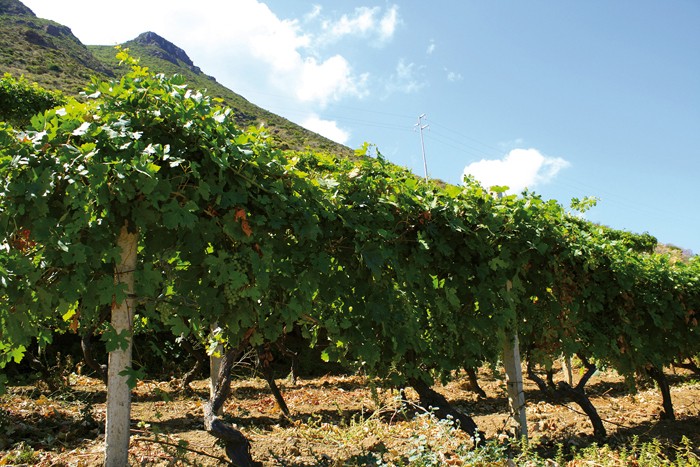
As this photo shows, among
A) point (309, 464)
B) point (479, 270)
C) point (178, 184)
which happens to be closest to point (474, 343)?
point (479, 270)

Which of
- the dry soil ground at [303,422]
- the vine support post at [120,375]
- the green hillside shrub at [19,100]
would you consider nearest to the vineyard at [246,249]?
the vine support post at [120,375]

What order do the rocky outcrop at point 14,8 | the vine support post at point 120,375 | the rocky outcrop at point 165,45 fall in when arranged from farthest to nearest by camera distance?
the rocky outcrop at point 165,45, the rocky outcrop at point 14,8, the vine support post at point 120,375

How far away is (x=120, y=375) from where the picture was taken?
2766mm

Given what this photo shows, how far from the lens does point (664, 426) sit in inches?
269

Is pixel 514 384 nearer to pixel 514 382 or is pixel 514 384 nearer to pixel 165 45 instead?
pixel 514 382

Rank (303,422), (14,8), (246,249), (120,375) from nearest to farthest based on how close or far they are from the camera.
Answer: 1. (120,375)
2. (246,249)
3. (303,422)
4. (14,8)

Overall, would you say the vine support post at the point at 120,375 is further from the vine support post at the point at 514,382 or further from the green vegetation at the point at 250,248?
the vine support post at the point at 514,382

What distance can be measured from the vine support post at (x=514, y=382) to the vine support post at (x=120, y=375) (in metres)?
3.34

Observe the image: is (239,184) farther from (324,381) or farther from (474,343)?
(324,381)

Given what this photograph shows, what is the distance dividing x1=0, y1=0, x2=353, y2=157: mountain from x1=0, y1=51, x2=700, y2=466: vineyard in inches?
755

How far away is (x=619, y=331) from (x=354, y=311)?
393cm

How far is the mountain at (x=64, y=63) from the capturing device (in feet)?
99.5

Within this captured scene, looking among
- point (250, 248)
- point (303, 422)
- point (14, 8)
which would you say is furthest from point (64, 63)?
point (250, 248)

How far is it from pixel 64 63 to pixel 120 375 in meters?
39.5
